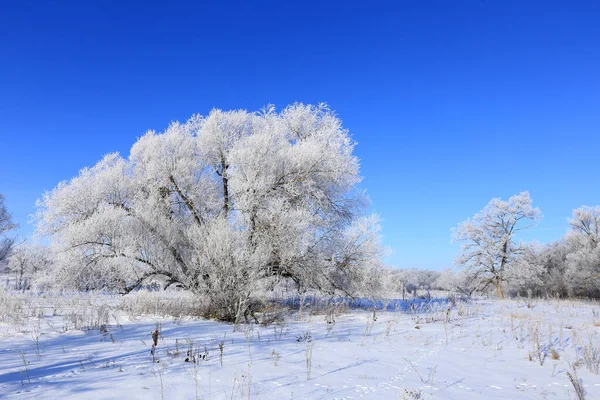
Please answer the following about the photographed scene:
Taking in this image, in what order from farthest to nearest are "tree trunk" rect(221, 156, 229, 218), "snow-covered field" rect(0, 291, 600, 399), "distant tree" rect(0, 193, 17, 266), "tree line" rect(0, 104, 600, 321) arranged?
"distant tree" rect(0, 193, 17, 266) → "tree trunk" rect(221, 156, 229, 218) → "tree line" rect(0, 104, 600, 321) → "snow-covered field" rect(0, 291, 600, 399)

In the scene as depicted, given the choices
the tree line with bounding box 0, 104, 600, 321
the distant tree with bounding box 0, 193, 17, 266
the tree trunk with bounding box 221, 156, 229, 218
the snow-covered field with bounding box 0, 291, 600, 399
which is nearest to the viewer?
the snow-covered field with bounding box 0, 291, 600, 399

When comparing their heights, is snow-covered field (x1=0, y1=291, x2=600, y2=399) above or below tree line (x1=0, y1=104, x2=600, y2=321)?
below

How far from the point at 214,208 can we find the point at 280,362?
10.3 meters

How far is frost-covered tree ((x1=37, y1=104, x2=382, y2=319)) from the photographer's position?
12.7 meters

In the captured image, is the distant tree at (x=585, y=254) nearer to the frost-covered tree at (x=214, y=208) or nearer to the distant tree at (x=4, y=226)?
the frost-covered tree at (x=214, y=208)

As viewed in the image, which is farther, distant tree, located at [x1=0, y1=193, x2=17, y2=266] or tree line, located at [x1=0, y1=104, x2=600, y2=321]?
distant tree, located at [x1=0, y1=193, x2=17, y2=266]

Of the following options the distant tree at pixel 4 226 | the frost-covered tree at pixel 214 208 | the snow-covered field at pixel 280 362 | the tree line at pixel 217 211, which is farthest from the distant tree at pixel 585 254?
the distant tree at pixel 4 226

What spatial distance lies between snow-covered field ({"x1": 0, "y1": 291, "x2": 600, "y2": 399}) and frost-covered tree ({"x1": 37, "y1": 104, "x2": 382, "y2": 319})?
465 centimetres

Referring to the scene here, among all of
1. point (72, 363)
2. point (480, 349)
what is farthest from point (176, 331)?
point (480, 349)

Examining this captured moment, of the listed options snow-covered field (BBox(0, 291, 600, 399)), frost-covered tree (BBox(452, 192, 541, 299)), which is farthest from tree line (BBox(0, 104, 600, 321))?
frost-covered tree (BBox(452, 192, 541, 299))

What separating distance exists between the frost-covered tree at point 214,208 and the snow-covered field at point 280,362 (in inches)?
183

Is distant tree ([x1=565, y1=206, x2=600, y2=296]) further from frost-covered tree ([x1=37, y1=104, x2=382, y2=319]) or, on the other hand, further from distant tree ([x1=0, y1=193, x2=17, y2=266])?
distant tree ([x1=0, y1=193, x2=17, y2=266])

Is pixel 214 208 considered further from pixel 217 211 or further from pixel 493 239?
pixel 493 239

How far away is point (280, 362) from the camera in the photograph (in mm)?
4918
